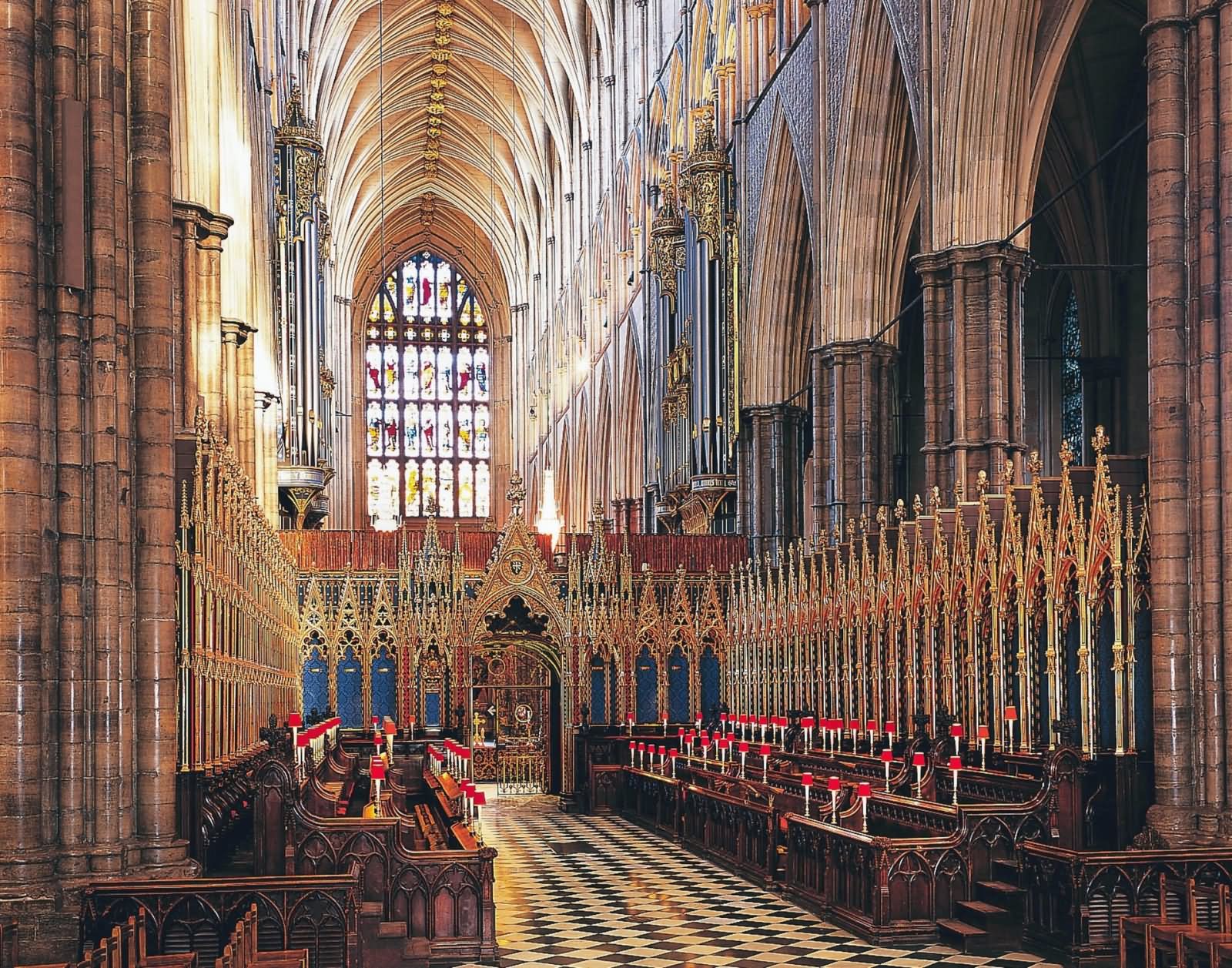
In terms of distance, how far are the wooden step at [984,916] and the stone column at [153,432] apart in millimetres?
5707

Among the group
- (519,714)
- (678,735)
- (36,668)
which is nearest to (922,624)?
(678,735)

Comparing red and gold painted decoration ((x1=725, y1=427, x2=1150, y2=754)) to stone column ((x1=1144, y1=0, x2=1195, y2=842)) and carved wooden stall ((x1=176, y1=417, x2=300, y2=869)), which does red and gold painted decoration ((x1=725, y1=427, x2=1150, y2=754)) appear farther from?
carved wooden stall ((x1=176, y1=417, x2=300, y2=869))

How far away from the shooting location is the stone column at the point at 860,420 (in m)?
23.8

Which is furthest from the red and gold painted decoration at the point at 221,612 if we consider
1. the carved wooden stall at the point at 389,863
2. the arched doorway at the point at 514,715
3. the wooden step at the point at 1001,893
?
the arched doorway at the point at 514,715

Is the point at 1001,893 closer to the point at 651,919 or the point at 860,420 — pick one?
the point at 651,919

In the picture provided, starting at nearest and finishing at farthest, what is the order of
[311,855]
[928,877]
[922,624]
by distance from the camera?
1. [311,855]
2. [928,877]
3. [922,624]

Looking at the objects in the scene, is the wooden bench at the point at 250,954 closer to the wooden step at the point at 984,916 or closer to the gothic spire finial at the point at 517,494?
the wooden step at the point at 984,916

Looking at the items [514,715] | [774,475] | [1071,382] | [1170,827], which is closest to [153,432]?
[1170,827]

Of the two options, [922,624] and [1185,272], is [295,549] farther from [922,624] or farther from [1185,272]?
[1185,272]

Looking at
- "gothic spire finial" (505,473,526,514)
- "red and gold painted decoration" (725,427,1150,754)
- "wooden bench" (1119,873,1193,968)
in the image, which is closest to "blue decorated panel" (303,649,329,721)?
"gothic spire finial" (505,473,526,514)

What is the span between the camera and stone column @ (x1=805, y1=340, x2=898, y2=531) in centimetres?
2383

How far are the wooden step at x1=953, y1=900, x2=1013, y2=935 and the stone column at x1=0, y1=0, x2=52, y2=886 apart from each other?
648 cm

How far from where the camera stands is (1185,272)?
12.4 metres

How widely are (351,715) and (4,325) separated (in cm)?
1768
